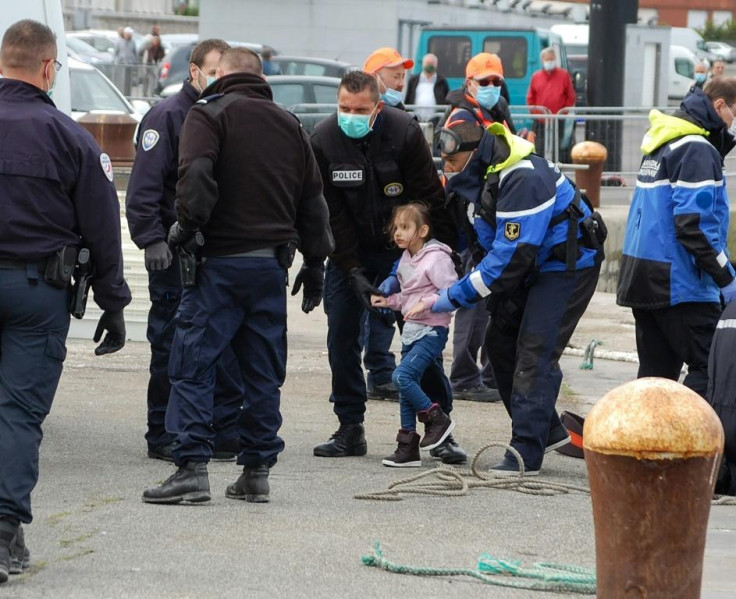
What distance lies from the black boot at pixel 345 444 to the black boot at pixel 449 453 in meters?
0.36

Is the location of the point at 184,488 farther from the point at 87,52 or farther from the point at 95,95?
the point at 87,52

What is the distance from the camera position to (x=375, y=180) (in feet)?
24.1

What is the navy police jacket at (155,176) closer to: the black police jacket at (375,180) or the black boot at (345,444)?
the black police jacket at (375,180)

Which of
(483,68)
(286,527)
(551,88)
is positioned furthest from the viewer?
(551,88)

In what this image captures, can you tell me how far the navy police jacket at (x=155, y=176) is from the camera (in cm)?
679

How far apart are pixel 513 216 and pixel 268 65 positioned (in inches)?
691

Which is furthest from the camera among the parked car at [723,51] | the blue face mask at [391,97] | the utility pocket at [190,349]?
the parked car at [723,51]

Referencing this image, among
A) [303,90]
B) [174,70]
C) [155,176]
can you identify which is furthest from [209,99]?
[174,70]

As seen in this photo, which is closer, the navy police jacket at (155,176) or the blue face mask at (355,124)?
the navy police jacket at (155,176)

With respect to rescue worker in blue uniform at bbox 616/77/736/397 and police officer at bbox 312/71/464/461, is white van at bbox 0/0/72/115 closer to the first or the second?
police officer at bbox 312/71/464/461

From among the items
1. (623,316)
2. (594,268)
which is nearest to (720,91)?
(594,268)

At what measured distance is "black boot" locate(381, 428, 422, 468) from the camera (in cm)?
719

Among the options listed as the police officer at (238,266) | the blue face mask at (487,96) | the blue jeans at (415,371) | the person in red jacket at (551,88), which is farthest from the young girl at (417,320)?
the person in red jacket at (551,88)

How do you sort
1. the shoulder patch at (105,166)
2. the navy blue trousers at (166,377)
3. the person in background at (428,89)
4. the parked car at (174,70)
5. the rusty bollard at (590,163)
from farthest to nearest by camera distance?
1. the parked car at (174,70)
2. the person in background at (428,89)
3. the rusty bollard at (590,163)
4. the navy blue trousers at (166,377)
5. the shoulder patch at (105,166)
